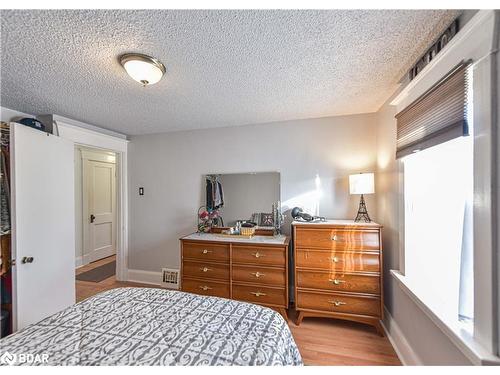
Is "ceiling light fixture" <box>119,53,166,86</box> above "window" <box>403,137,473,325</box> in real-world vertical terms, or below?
above

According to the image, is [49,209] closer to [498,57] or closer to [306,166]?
[306,166]

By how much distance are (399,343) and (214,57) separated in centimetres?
269

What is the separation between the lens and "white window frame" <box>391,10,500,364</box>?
0.87 metres

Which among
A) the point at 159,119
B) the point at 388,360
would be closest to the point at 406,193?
the point at 388,360

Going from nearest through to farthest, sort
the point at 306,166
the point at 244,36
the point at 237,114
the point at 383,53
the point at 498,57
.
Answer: the point at 498,57 < the point at 244,36 < the point at 383,53 < the point at 237,114 < the point at 306,166

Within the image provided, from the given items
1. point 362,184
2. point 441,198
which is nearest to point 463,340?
point 441,198

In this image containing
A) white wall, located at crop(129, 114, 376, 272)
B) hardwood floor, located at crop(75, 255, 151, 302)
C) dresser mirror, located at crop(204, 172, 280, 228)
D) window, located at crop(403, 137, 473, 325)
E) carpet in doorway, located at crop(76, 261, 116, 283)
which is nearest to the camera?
window, located at crop(403, 137, 473, 325)

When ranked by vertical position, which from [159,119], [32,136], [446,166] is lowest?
A: [446,166]

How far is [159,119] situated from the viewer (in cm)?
258

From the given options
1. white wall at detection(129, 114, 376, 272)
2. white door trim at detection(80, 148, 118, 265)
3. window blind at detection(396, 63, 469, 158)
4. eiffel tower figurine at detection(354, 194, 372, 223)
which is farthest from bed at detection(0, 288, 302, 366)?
white door trim at detection(80, 148, 118, 265)

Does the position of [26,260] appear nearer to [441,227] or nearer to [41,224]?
[41,224]

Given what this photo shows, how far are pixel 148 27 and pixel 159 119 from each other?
1598 millimetres

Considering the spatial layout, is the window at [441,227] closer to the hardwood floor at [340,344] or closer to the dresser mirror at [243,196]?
the hardwood floor at [340,344]

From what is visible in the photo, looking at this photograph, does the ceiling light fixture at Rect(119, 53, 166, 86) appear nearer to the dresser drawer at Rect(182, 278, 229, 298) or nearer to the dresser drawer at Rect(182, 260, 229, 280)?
the dresser drawer at Rect(182, 260, 229, 280)
